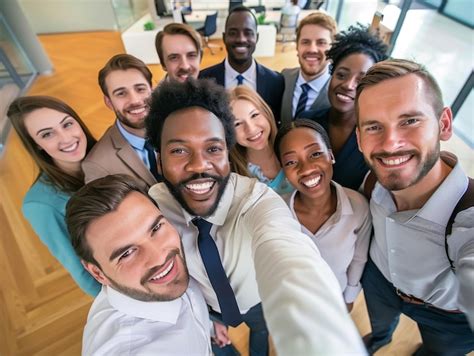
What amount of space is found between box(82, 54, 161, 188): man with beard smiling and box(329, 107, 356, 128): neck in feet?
4.36

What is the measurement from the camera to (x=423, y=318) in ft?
4.50

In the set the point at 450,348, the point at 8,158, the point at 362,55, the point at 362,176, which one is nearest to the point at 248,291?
the point at 362,176

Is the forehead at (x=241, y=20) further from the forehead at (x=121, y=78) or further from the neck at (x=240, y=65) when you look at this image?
the forehead at (x=121, y=78)

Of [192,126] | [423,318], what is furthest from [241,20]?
[423,318]

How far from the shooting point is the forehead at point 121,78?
5.84 feet

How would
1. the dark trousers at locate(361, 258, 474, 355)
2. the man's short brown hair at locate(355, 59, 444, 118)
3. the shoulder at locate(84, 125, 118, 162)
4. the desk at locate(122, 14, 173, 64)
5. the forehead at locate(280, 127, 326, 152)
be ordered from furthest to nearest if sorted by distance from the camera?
the desk at locate(122, 14, 173, 64) < the shoulder at locate(84, 125, 118, 162) < the forehead at locate(280, 127, 326, 152) < the dark trousers at locate(361, 258, 474, 355) < the man's short brown hair at locate(355, 59, 444, 118)

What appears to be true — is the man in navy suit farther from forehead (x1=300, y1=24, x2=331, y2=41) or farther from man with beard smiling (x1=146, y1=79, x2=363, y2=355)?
man with beard smiling (x1=146, y1=79, x2=363, y2=355)

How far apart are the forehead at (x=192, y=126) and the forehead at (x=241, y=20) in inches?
65.9

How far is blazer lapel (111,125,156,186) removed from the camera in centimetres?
164

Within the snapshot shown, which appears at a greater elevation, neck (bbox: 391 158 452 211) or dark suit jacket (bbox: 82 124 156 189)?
neck (bbox: 391 158 452 211)

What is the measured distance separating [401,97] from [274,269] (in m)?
0.81

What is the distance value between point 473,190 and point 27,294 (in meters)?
3.32

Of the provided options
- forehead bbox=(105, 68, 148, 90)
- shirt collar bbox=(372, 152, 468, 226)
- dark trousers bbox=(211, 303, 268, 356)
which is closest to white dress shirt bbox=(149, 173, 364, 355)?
dark trousers bbox=(211, 303, 268, 356)

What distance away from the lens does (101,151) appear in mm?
1632
